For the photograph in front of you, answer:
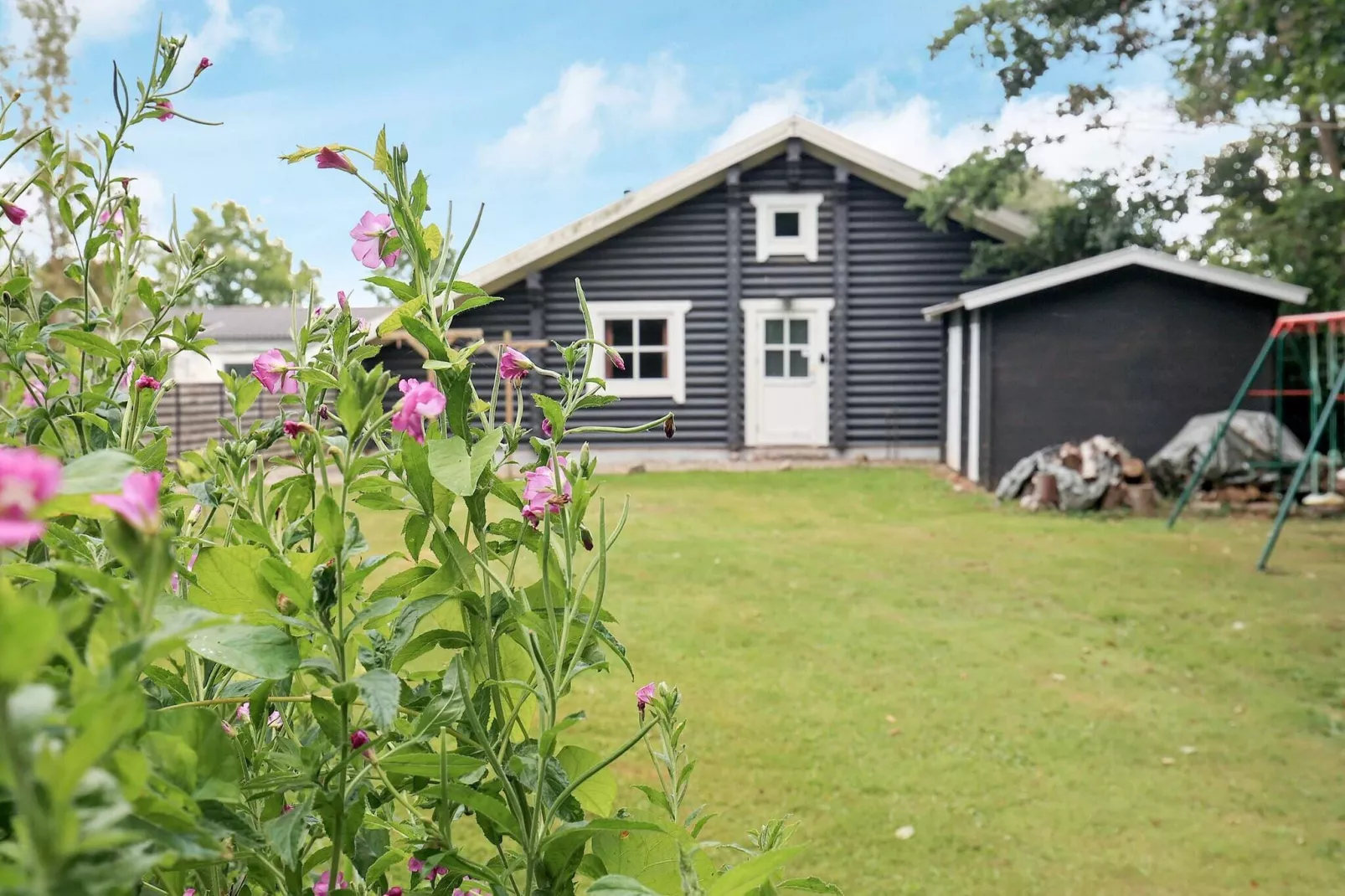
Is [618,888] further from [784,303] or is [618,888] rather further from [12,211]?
[784,303]

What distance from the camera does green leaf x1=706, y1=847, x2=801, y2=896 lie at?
1.90 ft

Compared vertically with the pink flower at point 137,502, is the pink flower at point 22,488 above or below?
above

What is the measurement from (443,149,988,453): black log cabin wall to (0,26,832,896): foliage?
11700 mm

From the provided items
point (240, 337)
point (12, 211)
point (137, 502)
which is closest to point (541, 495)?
point (137, 502)

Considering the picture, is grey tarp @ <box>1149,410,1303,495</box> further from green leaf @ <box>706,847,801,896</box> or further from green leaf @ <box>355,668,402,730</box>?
green leaf @ <box>355,668,402,730</box>

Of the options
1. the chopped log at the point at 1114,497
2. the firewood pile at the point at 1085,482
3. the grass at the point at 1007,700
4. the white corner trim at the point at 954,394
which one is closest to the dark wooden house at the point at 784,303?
the white corner trim at the point at 954,394

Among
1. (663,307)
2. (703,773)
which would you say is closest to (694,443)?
(663,307)

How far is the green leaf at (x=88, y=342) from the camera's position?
0.85m

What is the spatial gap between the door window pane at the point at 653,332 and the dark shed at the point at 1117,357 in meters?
4.22

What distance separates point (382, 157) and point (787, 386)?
12.1 m

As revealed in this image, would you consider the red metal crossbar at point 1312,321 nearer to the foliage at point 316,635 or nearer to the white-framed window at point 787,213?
the white-framed window at point 787,213

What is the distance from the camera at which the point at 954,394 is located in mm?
11547

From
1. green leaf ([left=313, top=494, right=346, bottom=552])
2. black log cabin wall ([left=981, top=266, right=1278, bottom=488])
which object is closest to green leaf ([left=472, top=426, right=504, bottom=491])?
green leaf ([left=313, top=494, right=346, bottom=552])

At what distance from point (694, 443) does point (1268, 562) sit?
23.8 feet
